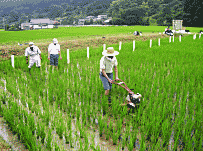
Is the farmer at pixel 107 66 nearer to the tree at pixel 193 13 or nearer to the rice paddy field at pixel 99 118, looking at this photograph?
the rice paddy field at pixel 99 118

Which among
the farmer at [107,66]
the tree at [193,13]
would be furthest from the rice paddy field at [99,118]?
the tree at [193,13]

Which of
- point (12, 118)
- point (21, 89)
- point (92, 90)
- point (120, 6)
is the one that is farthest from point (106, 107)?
point (120, 6)

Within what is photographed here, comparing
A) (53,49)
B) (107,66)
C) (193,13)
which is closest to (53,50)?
(53,49)

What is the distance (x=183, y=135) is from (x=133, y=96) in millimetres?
1209

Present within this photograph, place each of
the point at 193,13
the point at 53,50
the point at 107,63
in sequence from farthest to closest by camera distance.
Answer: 1. the point at 193,13
2. the point at 53,50
3. the point at 107,63

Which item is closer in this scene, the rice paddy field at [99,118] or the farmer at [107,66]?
the rice paddy field at [99,118]

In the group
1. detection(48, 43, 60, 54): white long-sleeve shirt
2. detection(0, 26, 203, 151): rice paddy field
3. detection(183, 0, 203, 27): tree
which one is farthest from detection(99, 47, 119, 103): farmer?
detection(183, 0, 203, 27): tree

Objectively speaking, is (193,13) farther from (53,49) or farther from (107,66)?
(107,66)

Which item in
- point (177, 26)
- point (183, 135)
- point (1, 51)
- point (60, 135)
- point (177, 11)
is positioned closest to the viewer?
point (183, 135)

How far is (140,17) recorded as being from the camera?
207 feet

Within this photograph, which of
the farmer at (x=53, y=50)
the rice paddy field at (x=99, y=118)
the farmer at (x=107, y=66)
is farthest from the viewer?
the farmer at (x=53, y=50)

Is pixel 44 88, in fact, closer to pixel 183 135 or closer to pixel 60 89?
pixel 60 89

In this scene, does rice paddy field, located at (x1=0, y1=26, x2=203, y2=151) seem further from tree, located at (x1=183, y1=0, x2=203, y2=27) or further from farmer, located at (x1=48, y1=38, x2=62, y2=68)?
tree, located at (x1=183, y1=0, x2=203, y2=27)

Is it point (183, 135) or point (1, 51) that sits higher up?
point (1, 51)
